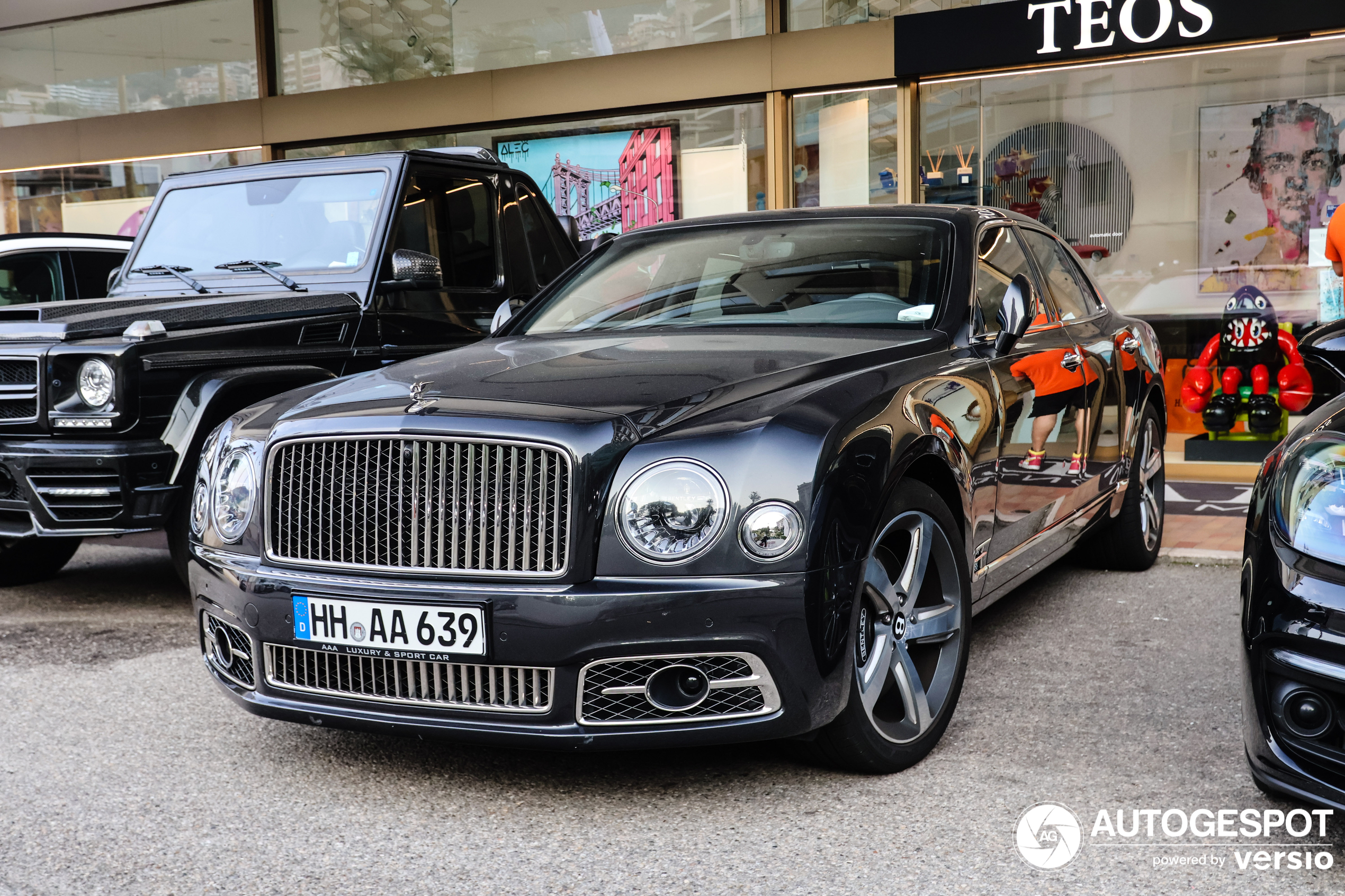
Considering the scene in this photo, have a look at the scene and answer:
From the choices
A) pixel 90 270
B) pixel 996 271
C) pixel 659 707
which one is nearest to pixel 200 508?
pixel 659 707

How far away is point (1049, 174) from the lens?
1054 centimetres

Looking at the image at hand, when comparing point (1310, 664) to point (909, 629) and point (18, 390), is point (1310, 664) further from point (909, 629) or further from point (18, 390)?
point (18, 390)

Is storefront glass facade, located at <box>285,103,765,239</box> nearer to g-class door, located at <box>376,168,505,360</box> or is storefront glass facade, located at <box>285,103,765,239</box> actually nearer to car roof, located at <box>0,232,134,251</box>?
car roof, located at <box>0,232,134,251</box>

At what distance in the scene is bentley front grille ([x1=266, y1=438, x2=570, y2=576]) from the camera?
2.91 metres

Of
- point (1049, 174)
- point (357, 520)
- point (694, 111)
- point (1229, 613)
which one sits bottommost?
point (1229, 613)

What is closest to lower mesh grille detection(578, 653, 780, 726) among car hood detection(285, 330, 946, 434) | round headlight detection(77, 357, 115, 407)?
car hood detection(285, 330, 946, 434)

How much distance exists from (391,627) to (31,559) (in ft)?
13.5

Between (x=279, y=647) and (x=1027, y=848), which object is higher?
(x=279, y=647)

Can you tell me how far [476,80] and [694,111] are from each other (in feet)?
7.35

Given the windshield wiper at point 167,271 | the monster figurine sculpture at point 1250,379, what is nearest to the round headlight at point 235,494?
the windshield wiper at point 167,271

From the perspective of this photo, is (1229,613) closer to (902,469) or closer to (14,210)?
(902,469)

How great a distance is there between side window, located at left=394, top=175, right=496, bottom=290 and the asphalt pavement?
7.76 ft

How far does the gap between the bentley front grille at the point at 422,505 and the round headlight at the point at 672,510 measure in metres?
0.15

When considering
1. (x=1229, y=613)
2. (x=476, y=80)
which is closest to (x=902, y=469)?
(x=1229, y=613)
